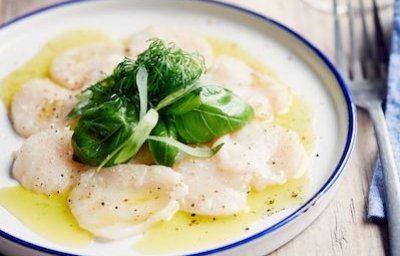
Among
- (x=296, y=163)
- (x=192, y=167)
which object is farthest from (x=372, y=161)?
(x=192, y=167)

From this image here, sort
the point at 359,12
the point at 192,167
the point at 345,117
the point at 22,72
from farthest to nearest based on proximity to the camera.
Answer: the point at 359,12, the point at 22,72, the point at 345,117, the point at 192,167

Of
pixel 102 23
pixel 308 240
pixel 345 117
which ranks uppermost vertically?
pixel 102 23

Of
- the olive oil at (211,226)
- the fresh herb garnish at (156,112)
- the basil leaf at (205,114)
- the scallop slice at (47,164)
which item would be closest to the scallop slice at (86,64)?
the fresh herb garnish at (156,112)

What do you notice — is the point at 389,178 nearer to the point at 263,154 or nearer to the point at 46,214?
the point at 263,154

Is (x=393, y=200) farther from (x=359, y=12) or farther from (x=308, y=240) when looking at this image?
(x=359, y=12)

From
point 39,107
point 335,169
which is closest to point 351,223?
point 335,169

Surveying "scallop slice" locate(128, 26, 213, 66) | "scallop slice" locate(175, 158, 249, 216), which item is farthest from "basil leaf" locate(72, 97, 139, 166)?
"scallop slice" locate(128, 26, 213, 66)

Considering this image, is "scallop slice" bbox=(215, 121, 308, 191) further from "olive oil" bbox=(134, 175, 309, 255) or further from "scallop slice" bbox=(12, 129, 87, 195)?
"scallop slice" bbox=(12, 129, 87, 195)
